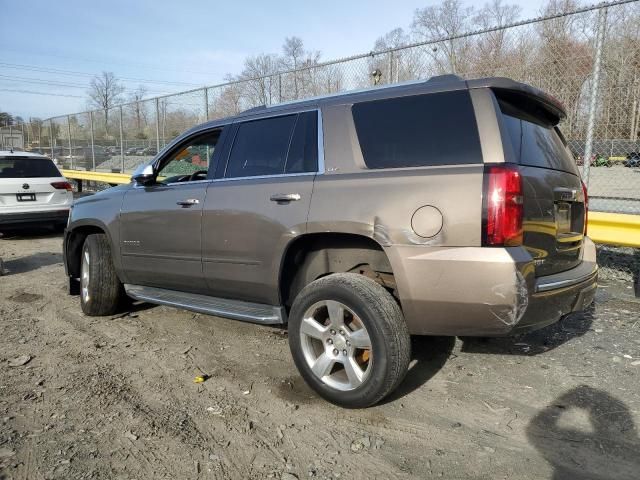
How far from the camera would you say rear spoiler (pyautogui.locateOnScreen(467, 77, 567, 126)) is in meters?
2.77

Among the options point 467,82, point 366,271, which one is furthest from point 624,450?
point 467,82

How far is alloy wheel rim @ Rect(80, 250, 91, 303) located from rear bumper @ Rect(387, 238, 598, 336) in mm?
3423

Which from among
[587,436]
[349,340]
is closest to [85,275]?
[349,340]

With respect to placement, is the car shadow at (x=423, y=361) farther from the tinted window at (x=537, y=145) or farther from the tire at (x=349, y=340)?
the tinted window at (x=537, y=145)

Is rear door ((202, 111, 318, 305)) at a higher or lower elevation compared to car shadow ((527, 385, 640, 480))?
higher

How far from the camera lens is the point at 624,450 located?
256 cm

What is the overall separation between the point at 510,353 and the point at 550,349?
365 mm

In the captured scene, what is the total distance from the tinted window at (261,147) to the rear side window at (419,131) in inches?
25.2

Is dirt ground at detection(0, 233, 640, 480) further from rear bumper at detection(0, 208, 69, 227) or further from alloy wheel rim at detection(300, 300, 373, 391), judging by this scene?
rear bumper at detection(0, 208, 69, 227)

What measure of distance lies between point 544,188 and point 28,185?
933 cm

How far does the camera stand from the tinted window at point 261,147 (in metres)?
3.54

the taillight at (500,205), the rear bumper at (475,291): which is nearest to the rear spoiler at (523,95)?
the taillight at (500,205)

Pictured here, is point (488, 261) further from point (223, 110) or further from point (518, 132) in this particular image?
point (223, 110)

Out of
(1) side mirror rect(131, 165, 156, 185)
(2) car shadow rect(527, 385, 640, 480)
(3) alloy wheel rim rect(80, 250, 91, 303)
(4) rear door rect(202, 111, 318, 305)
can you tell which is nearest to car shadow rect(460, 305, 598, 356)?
(2) car shadow rect(527, 385, 640, 480)
